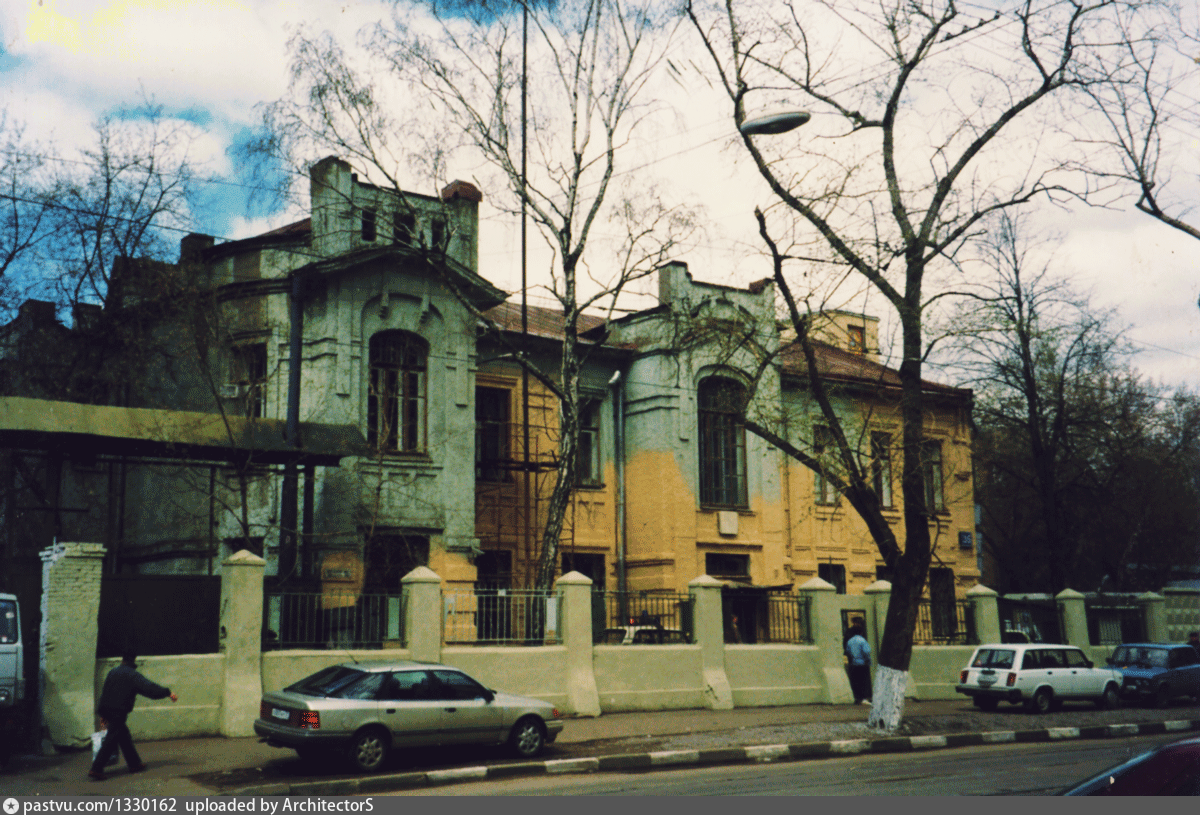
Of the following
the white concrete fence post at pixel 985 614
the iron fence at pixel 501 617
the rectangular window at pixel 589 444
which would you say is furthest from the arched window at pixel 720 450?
the iron fence at pixel 501 617

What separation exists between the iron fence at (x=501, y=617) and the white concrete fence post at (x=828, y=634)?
6.14 meters

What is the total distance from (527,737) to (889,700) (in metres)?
6.36

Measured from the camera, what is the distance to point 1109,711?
75.6 feet

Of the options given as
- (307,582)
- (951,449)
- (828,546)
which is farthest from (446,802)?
(951,449)

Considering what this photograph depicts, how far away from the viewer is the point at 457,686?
14.3m

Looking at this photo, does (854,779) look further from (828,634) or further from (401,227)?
(401,227)

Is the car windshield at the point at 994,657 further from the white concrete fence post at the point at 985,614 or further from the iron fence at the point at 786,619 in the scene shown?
the iron fence at the point at 786,619

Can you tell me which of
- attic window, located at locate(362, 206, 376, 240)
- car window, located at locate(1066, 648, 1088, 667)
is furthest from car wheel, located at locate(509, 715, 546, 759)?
car window, located at locate(1066, 648, 1088, 667)

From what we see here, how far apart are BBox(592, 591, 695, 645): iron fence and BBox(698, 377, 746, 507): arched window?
8.19 metres

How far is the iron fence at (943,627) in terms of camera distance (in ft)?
83.9

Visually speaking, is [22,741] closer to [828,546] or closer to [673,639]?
[673,639]

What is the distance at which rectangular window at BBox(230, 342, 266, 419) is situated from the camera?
919 inches

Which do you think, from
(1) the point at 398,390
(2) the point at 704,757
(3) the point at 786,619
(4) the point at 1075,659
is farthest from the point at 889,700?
(1) the point at 398,390

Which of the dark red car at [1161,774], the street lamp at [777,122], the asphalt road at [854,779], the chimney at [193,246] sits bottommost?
the asphalt road at [854,779]
